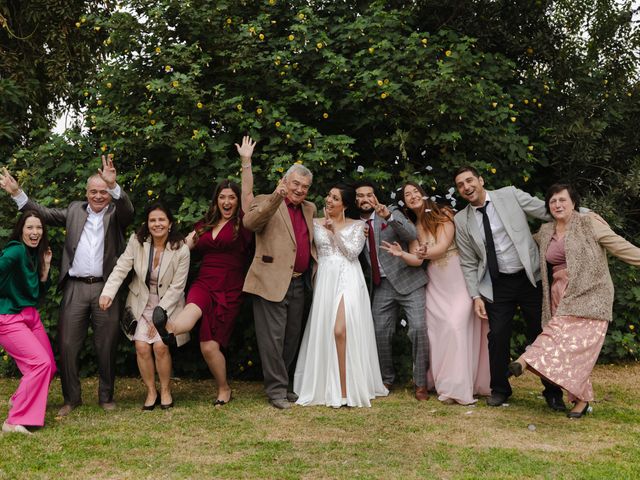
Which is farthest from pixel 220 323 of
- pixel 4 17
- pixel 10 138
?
pixel 4 17

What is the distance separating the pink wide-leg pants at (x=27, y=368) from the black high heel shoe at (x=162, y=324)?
2.81 ft

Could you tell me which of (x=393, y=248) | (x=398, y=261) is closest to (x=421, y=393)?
(x=398, y=261)

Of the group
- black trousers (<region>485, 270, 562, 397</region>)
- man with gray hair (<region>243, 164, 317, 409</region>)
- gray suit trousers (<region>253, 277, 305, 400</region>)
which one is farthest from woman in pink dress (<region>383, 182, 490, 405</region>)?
gray suit trousers (<region>253, 277, 305, 400</region>)

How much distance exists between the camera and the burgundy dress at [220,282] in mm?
5891

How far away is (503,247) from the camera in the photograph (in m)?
5.89

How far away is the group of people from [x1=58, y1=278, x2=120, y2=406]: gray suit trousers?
0.04 feet

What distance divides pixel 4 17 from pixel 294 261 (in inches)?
232

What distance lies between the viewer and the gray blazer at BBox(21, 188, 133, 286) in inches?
228

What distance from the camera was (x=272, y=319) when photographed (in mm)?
5914

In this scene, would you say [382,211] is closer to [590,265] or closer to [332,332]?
[332,332]

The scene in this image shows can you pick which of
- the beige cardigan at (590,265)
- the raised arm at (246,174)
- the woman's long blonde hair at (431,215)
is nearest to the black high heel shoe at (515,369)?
the beige cardigan at (590,265)

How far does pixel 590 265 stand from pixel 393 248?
1.66 metres

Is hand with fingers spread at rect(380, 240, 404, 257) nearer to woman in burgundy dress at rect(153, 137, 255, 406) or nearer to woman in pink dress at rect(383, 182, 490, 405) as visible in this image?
woman in pink dress at rect(383, 182, 490, 405)

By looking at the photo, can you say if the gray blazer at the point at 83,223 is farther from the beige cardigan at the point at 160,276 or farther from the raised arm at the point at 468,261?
the raised arm at the point at 468,261
